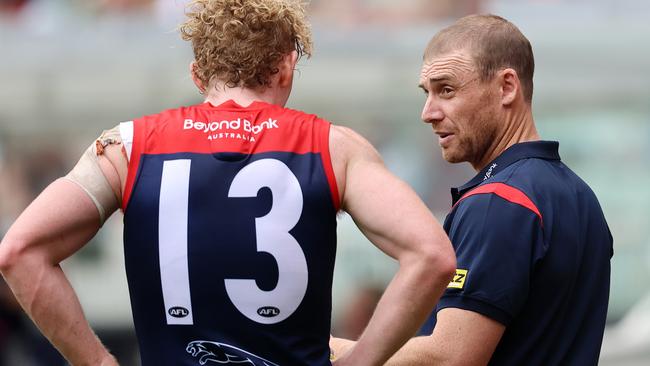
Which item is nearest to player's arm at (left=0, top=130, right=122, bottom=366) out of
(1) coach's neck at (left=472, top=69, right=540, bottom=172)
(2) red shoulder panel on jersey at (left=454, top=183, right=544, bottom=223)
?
(2) red shoulder panel on jersey at (left=454, top=183, right=544, bottom=223)

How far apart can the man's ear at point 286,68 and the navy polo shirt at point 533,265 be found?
2.23 ft

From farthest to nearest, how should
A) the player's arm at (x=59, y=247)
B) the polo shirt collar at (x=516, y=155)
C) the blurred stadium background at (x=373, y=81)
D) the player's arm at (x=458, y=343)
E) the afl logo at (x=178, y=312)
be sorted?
the blurred stadium background at (x=373, y=81) → the polo shirt collar at (x=516, y=155) → the player's arm at (x=458, y=343) → the afl logo at (x=178, y=312) → the player's arm at (x=59, y=247)

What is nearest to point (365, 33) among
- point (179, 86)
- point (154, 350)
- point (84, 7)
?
point (179, 86)

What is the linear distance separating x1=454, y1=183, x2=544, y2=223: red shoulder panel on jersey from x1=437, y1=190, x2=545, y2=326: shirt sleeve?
0.5 inches

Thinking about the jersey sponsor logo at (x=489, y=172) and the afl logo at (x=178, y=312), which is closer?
the afl logo at (x=178, y=312)

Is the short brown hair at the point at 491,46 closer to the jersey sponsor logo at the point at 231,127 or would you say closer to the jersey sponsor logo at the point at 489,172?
the jersey sponsor logo at the point at 489,172

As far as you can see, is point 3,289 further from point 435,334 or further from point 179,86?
point 435,334

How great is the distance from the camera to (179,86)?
35.2 ft

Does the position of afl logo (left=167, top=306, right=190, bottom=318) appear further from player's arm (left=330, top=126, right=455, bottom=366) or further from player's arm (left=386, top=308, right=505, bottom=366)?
player's arm (left=386, top=308, right=505, bottom=366)

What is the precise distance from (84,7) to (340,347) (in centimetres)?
866

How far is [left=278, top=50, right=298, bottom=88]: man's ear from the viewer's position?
3086mm

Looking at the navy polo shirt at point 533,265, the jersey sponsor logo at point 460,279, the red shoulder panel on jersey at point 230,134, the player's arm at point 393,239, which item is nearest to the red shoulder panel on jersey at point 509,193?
the navy polo shirt at point 533,265

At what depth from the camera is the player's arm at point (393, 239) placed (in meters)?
2.80

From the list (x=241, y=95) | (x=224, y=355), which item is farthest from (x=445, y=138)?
(x=224, y=355)
